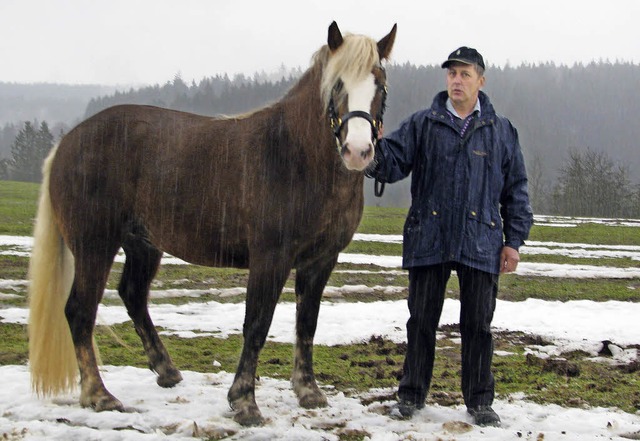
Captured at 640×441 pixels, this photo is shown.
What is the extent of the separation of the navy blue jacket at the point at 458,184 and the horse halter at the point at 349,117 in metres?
0.31

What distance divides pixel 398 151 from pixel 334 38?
2.91 ft

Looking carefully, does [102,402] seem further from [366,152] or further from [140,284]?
[366,152]

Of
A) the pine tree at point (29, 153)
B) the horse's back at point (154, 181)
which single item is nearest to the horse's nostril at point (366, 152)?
the horse's back at point (154, 181)

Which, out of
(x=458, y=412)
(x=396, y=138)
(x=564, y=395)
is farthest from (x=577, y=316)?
(x=396, y=138)

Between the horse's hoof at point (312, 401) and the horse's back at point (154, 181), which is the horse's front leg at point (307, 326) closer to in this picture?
the horse's hoof at point (312, 401)

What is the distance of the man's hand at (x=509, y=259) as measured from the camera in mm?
4285

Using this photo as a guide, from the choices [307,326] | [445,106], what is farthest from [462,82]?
[307,326]

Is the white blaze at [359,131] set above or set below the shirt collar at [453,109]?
below

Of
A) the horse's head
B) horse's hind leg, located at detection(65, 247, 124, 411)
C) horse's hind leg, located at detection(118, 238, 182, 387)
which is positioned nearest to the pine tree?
horse's hind leg, located at detection(118, 238, 182, 387)

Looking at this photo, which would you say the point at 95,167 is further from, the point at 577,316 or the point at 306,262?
the point at 577,316

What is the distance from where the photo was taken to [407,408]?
4340 mm

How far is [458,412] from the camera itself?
4457 mm

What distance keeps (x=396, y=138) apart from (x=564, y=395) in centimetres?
236

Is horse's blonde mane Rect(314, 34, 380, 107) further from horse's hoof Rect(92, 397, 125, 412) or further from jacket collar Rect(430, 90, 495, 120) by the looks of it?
horse's hoof Rect(92, 397, 125, 412)
